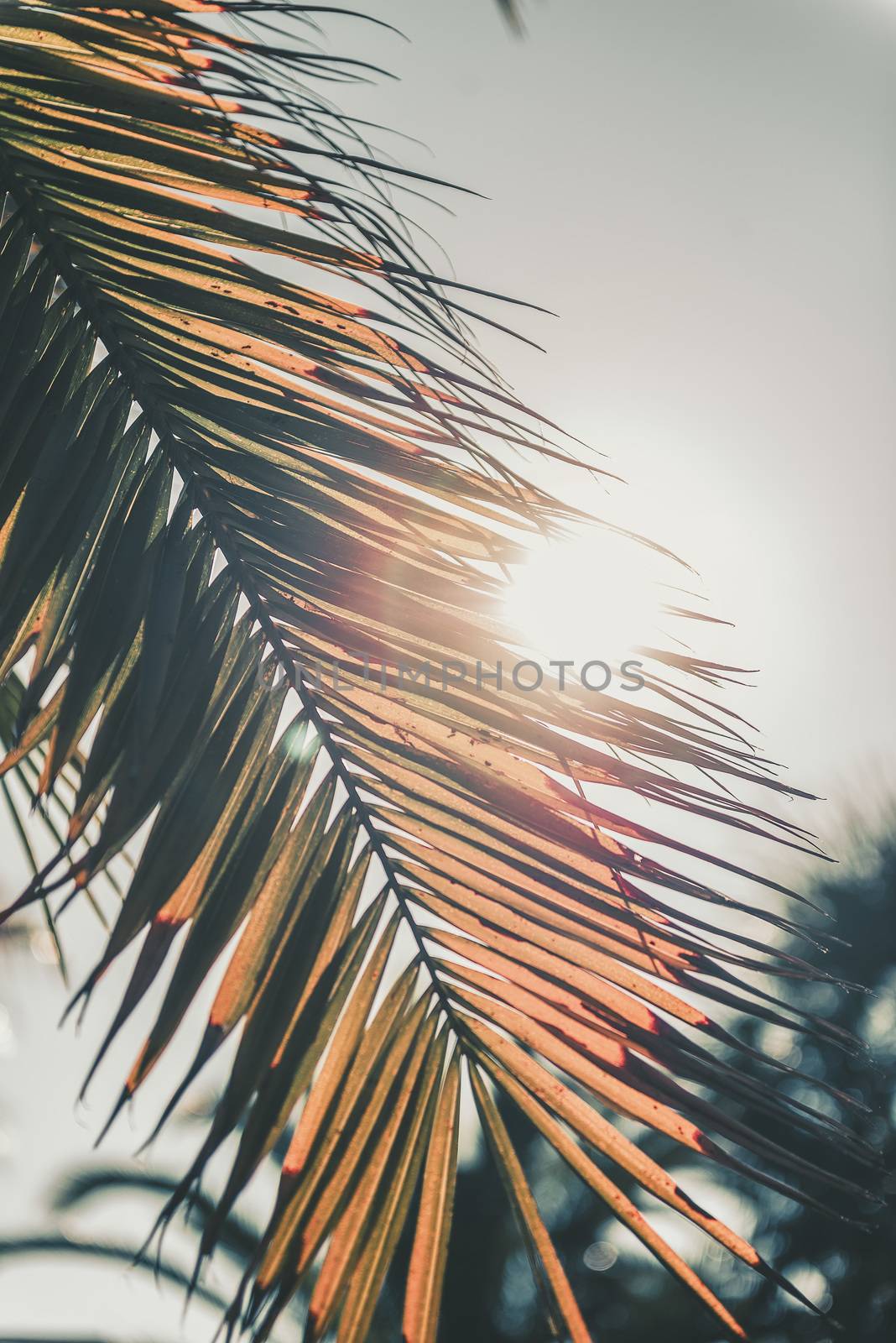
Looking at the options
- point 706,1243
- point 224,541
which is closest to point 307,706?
point 224,541

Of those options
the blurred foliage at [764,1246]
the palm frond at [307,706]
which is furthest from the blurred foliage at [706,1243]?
the palm frond at [307,706]

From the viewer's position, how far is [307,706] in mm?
814

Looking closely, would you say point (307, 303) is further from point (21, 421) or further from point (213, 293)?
point (21, 421)

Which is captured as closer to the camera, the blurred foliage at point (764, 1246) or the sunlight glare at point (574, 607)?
the sunlight glare at point (574, 607)

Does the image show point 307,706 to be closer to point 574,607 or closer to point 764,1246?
point 574,607

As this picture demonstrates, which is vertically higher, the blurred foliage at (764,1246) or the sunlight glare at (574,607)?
the sunlight glare at (574,607)

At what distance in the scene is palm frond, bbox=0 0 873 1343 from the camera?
687 millimetres

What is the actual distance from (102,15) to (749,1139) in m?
1.05

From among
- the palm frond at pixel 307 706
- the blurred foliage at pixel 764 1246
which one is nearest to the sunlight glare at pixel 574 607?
the palm frond at pixel 307 706

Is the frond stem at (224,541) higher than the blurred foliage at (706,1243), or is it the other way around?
the frond stem at (224,541)

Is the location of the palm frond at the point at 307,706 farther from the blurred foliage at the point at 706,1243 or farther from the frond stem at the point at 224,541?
the blurred foliage at the point at 706,1243

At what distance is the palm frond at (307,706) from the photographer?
Result: 0.69 metres

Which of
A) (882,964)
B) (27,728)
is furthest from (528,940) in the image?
(882,964)

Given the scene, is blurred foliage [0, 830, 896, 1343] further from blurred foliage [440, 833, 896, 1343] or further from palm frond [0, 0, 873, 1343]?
palm frond [0, 0, 873, 1343]
